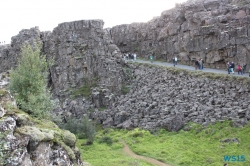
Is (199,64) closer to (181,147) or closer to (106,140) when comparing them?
(181,147)

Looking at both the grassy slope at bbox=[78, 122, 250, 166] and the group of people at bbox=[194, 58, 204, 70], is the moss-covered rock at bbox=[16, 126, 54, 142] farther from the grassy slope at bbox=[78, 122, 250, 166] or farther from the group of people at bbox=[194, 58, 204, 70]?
the group of people at bbox=[194, 58, 204, 70]

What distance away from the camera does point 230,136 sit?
101 feet

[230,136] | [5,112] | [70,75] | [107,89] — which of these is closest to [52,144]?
[5,112]

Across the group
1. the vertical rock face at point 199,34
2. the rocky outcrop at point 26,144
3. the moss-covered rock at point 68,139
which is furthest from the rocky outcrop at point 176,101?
→ the rocky outcrop at point 26,144

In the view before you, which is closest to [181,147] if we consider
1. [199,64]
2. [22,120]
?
[199,64]

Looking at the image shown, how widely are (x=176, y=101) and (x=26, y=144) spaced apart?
91.9ft

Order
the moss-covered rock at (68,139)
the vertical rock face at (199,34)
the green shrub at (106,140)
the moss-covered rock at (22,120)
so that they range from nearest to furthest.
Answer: the moss-covered rock at (22,120) < the moss-covered rock at (68,139) < the green shrub at (106,140) < the vertical rock face at (199,34)

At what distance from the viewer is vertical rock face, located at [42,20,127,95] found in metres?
54.4

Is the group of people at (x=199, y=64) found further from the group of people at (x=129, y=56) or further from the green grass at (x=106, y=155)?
the green grass at (x=106, y=155)

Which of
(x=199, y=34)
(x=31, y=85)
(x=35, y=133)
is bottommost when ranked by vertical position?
(x=35, y=133)

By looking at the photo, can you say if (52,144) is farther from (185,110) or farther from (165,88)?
(165,88)

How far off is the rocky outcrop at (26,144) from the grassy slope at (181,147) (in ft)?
39.6

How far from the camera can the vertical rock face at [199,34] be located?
41094mm

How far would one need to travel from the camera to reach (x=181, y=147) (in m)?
31.7
